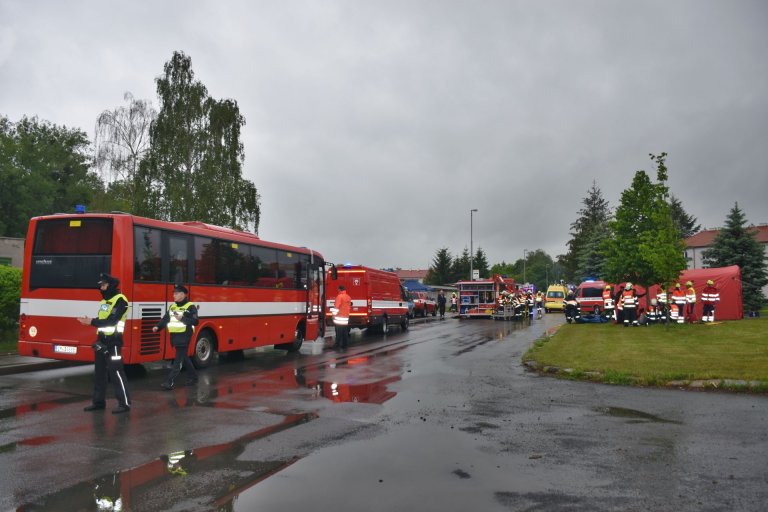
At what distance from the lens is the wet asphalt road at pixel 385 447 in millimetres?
4738

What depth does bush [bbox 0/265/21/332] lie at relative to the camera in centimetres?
1502

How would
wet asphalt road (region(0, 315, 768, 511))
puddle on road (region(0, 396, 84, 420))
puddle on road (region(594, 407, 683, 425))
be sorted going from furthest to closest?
puddle on road (region(0, 396, 84, 420)), puddle on road (region(594, 407, 683, 425)), wet asphalt road (region(0, 315, 768, 511))

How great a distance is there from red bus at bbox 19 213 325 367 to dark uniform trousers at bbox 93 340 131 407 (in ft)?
8.16

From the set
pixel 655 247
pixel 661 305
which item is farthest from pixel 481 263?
pixel 655 247

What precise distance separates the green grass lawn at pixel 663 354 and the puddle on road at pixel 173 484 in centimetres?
783

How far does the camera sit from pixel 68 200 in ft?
159

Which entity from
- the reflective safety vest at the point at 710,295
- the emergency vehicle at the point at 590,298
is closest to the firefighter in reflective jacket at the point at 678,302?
the reflective safety vest at the point at 710,295

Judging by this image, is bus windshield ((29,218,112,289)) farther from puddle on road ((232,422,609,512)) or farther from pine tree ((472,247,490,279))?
pine tree ((472,247,490,279))

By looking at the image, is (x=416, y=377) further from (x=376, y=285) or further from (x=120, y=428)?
(x=376, y=285)

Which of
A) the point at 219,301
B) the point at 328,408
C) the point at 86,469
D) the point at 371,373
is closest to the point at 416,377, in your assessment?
the point at 371,373

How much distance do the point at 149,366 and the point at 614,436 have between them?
10675 mm

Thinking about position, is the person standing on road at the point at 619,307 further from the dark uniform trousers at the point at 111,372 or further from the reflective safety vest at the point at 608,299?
the dark uniform trousers at the point at 111,372

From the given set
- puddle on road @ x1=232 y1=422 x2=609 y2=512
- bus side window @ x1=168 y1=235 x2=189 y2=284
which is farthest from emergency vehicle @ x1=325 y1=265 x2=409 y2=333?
puddle on road @ x1=232 y1=422 x2=609 y2=512

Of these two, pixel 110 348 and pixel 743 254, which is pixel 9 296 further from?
pixel 743 254
